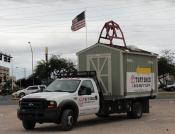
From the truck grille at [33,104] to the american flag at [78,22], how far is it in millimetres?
32089

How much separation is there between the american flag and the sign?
85.0 feet

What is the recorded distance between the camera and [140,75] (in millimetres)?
23547

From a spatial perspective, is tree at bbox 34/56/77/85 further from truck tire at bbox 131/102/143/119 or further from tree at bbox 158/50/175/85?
truck tire at bbox 131/102/143/119

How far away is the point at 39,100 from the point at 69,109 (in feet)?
3.96

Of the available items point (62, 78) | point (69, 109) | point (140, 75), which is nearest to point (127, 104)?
point (140, 75)

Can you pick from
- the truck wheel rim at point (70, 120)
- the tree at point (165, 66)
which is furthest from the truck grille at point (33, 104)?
the tree at point (165, 66)

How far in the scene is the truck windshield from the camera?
1913 centimetres

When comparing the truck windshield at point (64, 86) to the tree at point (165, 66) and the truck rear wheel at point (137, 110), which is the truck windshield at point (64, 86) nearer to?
the truck rear wheel at point (137, 110)

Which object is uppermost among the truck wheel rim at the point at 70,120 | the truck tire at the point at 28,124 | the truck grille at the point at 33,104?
the truck grille at the point at 33,104

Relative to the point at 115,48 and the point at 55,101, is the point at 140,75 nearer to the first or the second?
the point at 115,48

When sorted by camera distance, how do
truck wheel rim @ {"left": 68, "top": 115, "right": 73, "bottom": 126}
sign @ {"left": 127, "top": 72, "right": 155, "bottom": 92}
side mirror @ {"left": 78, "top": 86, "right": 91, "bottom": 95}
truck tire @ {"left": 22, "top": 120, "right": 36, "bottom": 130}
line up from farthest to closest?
sign @ {"left": 127, "top": 72, "right": 155, "bottom": 92} < side mirror @ {"left": 78, "top": 86, "right": 91, "bottom": 95} < truck tire @ {"left": 22, "top": 120, "right": 36, "bottom": 130} < truck wheel rim @ {"left": 68, "top": 115, "right": 73, "bottom": 126}

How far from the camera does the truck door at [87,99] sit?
1906 centimetres

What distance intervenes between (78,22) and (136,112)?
2829 centimetres

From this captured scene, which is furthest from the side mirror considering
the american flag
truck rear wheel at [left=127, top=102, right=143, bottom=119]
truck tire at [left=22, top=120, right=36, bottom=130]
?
the american flag
